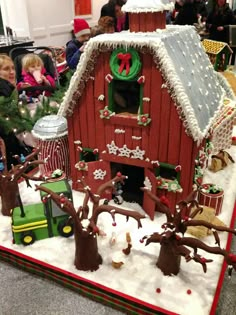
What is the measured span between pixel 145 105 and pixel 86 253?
832 millimetres

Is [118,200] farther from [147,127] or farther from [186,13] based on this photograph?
[186,13]

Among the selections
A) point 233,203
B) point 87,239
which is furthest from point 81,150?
point 233,203

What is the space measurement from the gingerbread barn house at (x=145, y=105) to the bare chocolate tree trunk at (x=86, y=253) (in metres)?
0.51

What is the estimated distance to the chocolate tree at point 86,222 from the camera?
4.69ft

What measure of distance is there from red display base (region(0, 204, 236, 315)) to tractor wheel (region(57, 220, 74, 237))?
0.76ft

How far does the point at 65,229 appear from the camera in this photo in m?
1.81

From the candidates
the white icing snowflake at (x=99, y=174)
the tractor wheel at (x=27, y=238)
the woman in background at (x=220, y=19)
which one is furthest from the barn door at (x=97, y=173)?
the woman in background at (x=220, y=19)

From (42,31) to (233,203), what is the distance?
16.1 ft

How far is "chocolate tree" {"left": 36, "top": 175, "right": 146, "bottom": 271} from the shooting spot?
1.43m

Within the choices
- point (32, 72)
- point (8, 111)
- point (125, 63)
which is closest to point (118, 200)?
point (125, 63)

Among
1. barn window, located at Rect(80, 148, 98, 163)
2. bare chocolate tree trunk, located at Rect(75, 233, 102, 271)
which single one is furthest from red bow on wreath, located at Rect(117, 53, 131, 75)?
bare chocolate tree trunk, located at Rect(75, 233, 102, 271)

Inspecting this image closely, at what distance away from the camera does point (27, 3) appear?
5289 mm

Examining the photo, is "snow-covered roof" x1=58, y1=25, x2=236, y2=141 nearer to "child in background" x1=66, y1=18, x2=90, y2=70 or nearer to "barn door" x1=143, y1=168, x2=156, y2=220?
"barn door" x1=143, y1=168, x2=156, y2=220

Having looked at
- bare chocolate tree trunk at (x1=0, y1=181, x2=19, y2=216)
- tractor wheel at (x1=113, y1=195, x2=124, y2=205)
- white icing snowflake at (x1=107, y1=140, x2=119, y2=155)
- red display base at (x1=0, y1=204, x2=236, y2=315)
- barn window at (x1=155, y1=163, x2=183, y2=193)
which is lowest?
red display base at (x1=0, y1=204, x2=236, y2=315)
